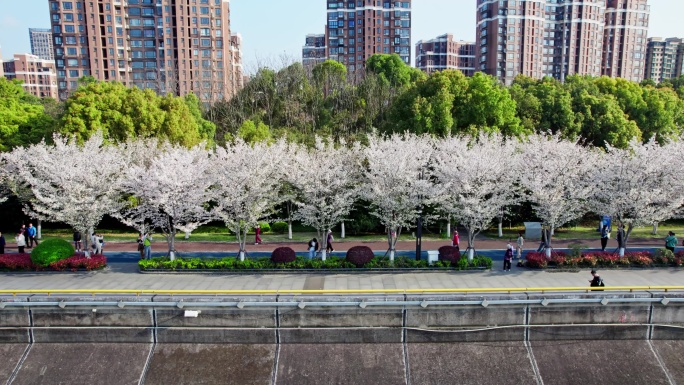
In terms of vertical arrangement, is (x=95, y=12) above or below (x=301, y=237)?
above

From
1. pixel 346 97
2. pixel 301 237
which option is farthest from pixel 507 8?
pixel 301 237

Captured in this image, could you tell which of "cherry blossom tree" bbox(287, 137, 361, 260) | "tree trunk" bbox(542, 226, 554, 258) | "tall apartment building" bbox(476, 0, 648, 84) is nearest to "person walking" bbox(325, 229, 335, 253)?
"cherry blossom tree" bbox(287, 137, 361, 260)

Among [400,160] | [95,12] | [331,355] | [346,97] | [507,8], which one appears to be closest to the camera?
[331,355]

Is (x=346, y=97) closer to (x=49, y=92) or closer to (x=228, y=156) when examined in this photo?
(x=228, y=156)

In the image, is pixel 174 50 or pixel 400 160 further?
pixel 174 50

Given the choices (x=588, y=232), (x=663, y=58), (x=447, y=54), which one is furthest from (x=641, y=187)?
(x=663, y=58)

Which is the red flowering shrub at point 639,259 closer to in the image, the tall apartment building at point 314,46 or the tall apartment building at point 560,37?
the tall apartment building at point 560,37
